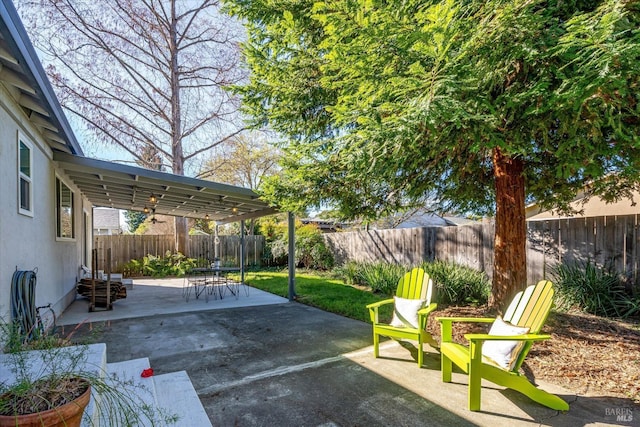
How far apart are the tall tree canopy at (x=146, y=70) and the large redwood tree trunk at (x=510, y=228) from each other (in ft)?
39.1

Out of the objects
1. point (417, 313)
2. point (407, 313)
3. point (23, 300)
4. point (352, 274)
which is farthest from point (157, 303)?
point (417, 313)

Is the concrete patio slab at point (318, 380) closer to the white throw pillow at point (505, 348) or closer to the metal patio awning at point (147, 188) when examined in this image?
the white throw pillow at point (505, 348)

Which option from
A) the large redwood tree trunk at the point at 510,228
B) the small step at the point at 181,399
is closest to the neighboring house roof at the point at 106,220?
the small step at the point at 181,399

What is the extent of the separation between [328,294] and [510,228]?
4524mm

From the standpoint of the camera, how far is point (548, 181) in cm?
490

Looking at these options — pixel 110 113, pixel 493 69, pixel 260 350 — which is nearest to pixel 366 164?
pixel 493 69

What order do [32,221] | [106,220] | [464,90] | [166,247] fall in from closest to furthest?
[464,90], [32,221], [166,247], [106,220]

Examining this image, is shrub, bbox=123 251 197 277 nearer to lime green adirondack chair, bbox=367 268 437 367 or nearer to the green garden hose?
the green garden hose

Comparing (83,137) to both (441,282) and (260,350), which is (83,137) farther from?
(441,282)

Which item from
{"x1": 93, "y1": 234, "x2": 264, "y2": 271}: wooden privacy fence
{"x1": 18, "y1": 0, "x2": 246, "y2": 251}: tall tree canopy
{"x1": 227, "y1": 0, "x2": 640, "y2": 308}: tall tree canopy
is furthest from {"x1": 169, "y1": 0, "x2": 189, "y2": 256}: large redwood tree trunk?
{"x1": 227, "y1": 0, "x2": 640, "y2": 308}: tall tree canopy

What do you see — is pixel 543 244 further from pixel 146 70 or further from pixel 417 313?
pixel 146 70

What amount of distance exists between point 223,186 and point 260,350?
3.50 m

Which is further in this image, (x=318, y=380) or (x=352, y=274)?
(x=352, y=274)

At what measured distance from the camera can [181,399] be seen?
3.05 metres
